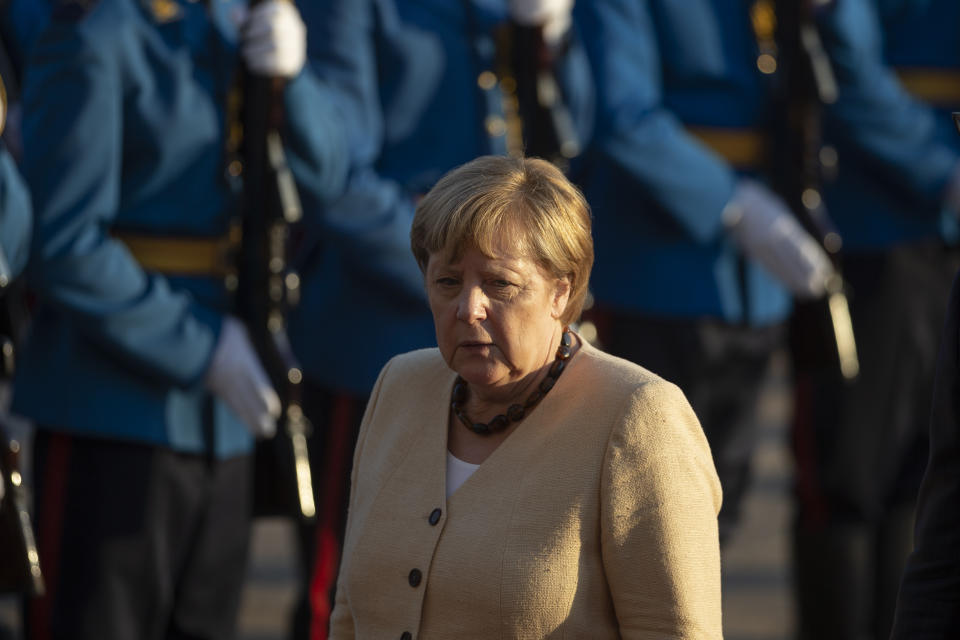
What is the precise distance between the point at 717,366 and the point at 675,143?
0.58 metres

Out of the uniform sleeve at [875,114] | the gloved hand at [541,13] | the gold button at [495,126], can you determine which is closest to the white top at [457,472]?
the gold button at [495,126]

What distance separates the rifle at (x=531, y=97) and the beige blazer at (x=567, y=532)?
5.53 feet

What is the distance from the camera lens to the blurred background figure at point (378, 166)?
12.6 ft

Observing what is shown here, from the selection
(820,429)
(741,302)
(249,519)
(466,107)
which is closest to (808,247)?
(741,302)

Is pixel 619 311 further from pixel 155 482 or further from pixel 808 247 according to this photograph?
pixel 155 482

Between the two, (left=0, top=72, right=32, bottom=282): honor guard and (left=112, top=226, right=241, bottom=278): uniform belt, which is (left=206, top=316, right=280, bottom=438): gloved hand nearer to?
(left=112, top=226, right=241, bottom=278): uniform belt

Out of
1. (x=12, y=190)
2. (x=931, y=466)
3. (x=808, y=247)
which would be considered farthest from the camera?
(x=808, y=247)

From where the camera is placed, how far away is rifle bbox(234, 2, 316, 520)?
142 inches

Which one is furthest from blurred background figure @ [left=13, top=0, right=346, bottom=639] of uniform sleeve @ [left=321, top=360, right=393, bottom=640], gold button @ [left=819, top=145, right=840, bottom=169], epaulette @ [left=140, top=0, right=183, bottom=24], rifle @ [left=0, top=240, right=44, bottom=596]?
gold button @ [left=819, top=145, right=840, bottom=169]

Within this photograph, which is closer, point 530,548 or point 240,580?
point 530,548

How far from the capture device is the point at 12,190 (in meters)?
3.16

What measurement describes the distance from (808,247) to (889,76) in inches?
25.9

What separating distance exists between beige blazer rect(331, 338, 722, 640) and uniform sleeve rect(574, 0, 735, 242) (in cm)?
182

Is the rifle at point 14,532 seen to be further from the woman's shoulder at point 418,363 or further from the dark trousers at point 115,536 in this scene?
the woman's shoulder at point 418,363
